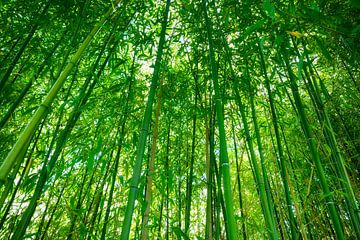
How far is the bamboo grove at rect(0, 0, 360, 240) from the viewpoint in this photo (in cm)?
196

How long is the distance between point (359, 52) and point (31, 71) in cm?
322

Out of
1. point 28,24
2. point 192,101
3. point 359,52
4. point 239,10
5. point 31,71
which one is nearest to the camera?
point 359,52

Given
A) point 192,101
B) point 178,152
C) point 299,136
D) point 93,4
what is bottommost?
point 178,152

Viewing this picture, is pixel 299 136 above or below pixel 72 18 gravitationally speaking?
below

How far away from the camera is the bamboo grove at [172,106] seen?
6.42 feet

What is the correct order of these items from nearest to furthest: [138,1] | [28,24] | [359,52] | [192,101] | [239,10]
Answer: [359,52] → [239,10] → [28,24] → [138,1] → [192,101]

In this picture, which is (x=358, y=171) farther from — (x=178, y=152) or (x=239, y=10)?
(x=239, y=10)

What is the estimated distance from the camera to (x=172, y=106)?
120 inches

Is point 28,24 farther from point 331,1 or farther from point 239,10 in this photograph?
point 331,1

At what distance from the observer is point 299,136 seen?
134 inches

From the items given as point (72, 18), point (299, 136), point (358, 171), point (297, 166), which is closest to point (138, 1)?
point (72, 18)

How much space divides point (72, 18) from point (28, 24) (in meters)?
0.42

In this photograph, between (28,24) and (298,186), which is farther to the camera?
(298,186)

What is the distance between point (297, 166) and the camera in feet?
11.1
